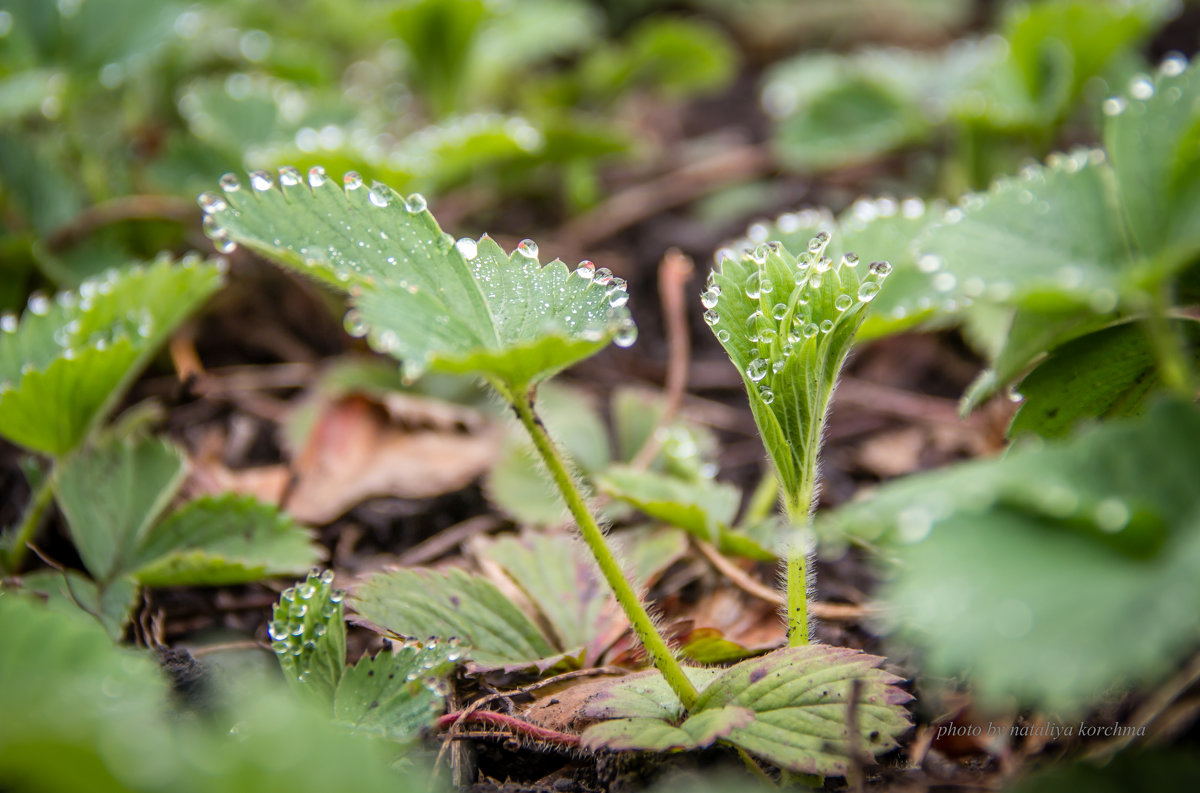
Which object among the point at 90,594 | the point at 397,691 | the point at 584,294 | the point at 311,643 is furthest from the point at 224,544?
the point at 584,294

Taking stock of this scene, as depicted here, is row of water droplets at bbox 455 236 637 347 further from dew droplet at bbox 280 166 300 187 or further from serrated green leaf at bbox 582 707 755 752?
serrated green leaf at bbox 582 707 755 752

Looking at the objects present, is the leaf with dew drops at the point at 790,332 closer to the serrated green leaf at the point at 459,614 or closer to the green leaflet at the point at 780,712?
the green leaflet at the point at 780,712

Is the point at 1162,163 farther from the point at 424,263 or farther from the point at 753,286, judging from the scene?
the point at 424,263

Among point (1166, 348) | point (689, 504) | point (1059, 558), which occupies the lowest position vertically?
point (689, 504)

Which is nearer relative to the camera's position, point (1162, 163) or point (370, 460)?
point (1162, 163)

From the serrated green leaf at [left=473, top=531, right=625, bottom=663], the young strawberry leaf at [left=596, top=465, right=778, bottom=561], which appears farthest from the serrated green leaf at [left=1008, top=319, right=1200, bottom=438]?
the serrated green leaf at [left=473, top=531, right=625, bottom=663]

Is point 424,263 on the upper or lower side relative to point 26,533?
upper

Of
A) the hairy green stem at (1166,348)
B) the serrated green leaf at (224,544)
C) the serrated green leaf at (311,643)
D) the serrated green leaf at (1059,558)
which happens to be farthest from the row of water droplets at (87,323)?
the hairy green stem at (1166,348)
